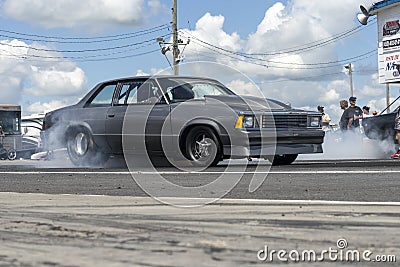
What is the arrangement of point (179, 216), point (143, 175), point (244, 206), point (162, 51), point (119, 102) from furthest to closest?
1. point (162, 51)
2. point (119, 102)
3. point (143, 175)
4. point (244, 206)
5. point (179, 216)

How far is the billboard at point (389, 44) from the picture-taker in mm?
22984

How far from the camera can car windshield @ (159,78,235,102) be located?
10.6 meters

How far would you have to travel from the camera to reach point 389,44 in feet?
76.8

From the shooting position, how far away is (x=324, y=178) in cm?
813

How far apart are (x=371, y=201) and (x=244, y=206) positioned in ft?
3.50

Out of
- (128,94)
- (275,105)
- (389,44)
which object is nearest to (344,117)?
(275,105)

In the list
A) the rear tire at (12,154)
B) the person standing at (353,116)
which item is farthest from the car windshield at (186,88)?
the rear tire at (12,154)

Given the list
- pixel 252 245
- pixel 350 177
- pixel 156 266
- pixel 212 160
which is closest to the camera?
pixel 156 266

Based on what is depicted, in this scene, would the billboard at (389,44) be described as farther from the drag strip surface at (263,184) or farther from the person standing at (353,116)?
the drag strip surface at (263,184)

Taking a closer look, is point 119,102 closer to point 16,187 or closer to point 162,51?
point 16,187

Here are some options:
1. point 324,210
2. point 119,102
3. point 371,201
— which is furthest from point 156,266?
point 119,102

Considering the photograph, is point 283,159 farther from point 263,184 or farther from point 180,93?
point 263,184

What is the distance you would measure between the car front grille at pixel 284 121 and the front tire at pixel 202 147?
2.52ft

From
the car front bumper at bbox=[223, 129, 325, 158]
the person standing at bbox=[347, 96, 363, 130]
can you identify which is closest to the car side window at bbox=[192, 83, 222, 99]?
the car front bumper at bbox=[223, 129, 325, 158]
